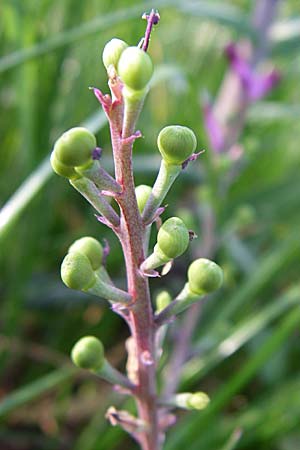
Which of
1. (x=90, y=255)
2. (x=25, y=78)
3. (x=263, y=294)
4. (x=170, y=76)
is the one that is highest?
(x=25, y=78)

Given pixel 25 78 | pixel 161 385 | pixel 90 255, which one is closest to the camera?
pixel 90 255

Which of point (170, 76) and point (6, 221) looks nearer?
point (6, 221)

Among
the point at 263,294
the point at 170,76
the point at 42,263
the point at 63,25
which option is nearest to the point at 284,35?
the point at 170,76

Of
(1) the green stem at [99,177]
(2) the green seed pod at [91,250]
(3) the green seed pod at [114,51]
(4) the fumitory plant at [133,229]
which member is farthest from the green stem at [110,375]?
(3) the green seed pod at [114,51]

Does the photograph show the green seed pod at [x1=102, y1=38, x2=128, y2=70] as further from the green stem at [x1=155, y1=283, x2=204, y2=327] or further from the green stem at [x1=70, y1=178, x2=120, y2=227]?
the green stem at [x1=155, y1=283, x2=204, y2=327]

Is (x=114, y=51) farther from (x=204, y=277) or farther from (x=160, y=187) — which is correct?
(x=204, y=277)

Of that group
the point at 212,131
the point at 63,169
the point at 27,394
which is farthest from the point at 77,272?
the point at 212,131

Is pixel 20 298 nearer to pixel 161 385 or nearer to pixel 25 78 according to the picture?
pixel 161 385
